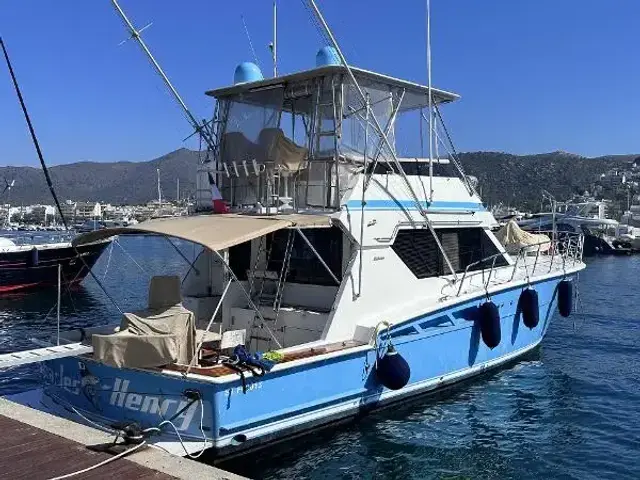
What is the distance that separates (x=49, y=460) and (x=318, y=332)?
4.39 m

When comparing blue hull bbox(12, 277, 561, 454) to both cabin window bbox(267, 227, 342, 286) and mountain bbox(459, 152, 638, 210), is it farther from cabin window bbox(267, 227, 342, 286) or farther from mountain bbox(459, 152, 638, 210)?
mountain bbox(459, 152, 638, 210)

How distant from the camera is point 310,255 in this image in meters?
10.2

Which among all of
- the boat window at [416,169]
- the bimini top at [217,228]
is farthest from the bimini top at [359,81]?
the bimini top at [217,228]

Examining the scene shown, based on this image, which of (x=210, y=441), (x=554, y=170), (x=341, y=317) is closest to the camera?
(x=210, y=441)

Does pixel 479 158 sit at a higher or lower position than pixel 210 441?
higher

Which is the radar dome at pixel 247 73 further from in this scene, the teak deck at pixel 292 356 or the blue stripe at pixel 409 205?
the teak deck at pixel 292 356

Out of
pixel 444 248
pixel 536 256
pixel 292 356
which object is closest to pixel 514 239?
pixel 536 256

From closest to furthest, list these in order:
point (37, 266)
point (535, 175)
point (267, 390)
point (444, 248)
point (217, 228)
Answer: point (267, 390), point (217, 228), point (444, 248), point (37, 266), point (535, 175)

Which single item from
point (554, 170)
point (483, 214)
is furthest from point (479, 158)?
point (483, 214)

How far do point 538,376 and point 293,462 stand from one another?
20.3 feet

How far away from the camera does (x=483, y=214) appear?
12.4 metres

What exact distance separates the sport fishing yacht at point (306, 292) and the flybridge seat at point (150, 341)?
21 millimetres

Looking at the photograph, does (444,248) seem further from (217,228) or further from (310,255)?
(217,228)

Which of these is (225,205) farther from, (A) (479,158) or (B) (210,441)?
(A) (479,158)
